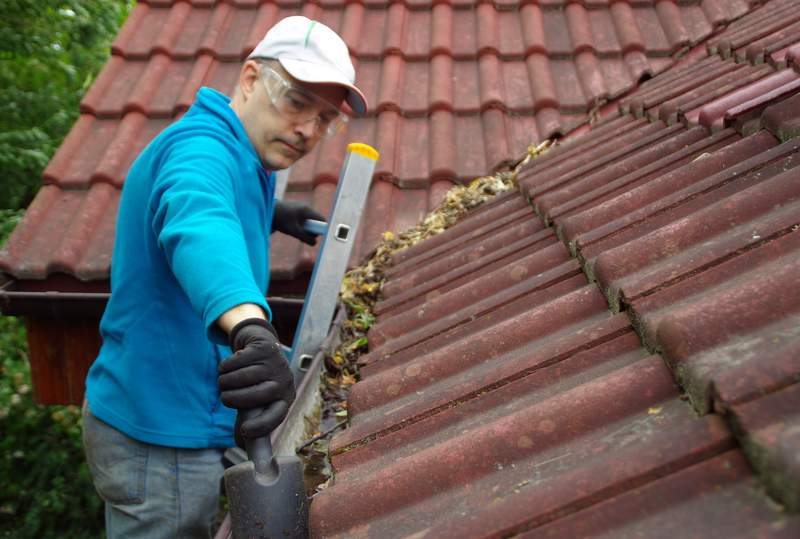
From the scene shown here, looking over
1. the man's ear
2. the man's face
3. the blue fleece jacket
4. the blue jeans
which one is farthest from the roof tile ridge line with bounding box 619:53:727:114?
the blue jeans

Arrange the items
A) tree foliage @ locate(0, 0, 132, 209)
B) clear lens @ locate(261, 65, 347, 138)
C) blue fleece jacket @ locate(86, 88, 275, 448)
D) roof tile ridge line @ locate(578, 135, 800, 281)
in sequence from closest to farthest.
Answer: roof tile ridge line @ locate(578, 135, 800, 281) → blue fleece jacket @ locate(86, 88, 275, 448) → clear lens @ locate(261, 65, 347, 138) → tree foliage @ locate(0, 0, 132, 209)

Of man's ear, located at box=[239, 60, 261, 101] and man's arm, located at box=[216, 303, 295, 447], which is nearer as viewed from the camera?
man's arm, located at box=[216, 303, 295, 447]

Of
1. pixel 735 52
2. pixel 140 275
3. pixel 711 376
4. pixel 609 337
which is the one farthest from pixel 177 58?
pixel 711 376

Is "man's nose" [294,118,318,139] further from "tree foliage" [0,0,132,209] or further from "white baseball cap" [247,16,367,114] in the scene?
"tree foliage" [0,0,132,209]

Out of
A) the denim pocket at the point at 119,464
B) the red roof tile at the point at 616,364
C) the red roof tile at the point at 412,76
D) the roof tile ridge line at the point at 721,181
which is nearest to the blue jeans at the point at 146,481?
the denim pocket at the point at 119,464

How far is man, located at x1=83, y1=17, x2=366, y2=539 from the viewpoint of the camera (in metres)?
1.64

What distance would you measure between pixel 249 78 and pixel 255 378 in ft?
4.24

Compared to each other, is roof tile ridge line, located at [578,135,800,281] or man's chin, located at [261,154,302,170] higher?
man's chin, located at [261,154,302,170]

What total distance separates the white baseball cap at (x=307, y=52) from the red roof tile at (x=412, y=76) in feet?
3.13

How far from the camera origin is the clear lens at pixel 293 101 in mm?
1908

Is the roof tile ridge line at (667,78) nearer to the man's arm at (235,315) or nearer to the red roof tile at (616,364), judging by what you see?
the red roof tile at (616,364)

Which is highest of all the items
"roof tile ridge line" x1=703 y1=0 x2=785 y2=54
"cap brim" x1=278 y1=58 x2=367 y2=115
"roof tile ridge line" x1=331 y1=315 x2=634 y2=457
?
"roof tile ridge line" x1=703 y1=0 x2=785 y2=54

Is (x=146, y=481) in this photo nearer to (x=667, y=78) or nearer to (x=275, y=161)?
(x=275, y=161)

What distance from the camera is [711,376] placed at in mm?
793
